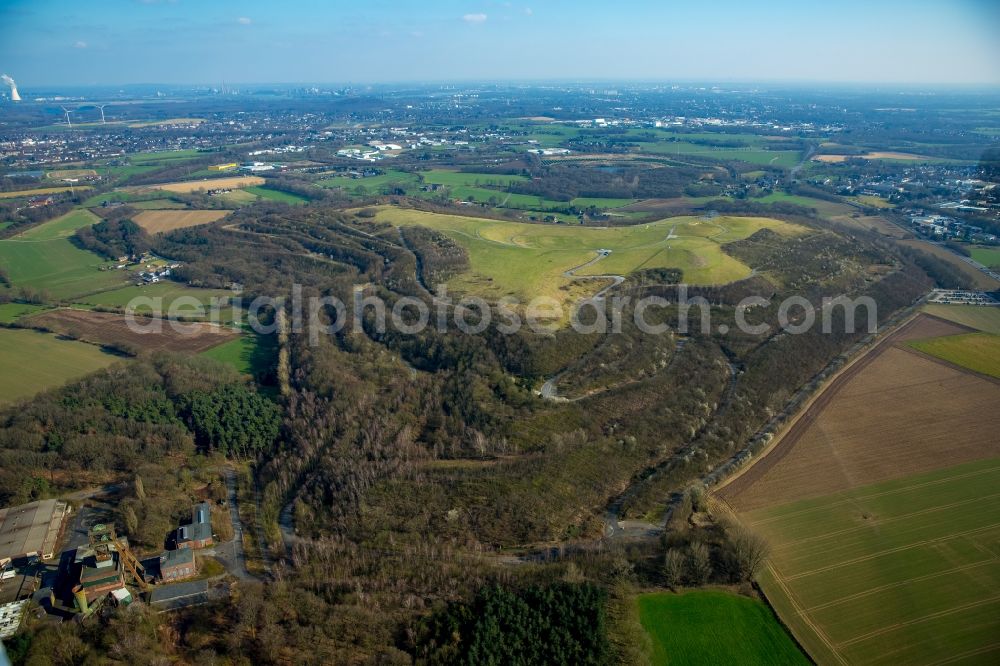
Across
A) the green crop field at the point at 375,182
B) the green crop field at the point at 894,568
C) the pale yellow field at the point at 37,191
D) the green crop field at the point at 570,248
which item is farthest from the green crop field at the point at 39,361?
the pale yellow field at the point at 37,191

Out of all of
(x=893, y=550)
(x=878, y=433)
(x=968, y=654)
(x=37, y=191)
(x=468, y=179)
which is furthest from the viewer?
(x=468, y=179)

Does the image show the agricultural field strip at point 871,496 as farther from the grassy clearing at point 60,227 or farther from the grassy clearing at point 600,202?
the grassy clearing at point 60,227

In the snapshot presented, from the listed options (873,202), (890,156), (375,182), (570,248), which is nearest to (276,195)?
(375,182)

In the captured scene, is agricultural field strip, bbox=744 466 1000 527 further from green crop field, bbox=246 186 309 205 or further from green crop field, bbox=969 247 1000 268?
green crop field, bbox=246 186 309 205

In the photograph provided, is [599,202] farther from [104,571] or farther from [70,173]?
[70,173]

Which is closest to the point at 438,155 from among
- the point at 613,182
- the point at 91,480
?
the point at 613,182

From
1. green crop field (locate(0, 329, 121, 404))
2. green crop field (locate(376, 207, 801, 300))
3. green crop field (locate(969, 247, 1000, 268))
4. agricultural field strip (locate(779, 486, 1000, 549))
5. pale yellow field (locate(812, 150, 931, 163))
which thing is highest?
pale yellow field (locate(812, 150, 931, 163))

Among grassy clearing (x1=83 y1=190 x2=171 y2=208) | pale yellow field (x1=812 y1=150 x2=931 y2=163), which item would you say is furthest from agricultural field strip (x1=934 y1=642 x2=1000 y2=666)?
pale yellow field (x1=812 y1=150 x2=931 y2=163)
